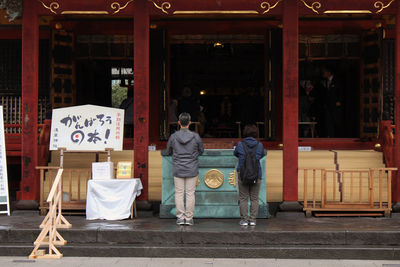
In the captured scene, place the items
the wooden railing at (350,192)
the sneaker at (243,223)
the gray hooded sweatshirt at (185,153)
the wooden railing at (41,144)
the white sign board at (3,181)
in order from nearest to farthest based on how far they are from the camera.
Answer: the sneaker at (243,223) → the gray hooded sweatshirt at (185,153) → the wooden railing at (350,192) → the white sign board at (3,181) → the wooden railing at (41,144)

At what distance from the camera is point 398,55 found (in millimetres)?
9188

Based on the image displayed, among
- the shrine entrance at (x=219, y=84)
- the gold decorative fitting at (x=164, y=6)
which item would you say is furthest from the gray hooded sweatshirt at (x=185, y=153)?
the shrine entrance at (x=219, y=84)

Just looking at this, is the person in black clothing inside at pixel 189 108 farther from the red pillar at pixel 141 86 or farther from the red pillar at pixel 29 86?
the red pillar at pixel 29 86

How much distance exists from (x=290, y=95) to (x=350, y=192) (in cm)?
220

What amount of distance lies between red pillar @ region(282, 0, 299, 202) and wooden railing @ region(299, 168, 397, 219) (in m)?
0.29

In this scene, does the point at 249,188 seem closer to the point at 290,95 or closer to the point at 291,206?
the point at 291,206

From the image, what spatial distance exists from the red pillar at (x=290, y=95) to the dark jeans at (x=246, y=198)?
1.30 metres

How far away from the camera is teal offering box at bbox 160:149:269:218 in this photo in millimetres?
8758

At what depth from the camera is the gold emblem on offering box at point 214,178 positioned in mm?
8773

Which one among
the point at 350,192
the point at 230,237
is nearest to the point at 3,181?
the point at 230,237

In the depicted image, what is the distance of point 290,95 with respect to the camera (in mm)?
9164

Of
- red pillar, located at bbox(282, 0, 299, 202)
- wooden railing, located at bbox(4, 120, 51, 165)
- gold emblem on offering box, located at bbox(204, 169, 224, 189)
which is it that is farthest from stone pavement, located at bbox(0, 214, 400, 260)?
wooden railing, located at bbox(4, 120, 51, 165)

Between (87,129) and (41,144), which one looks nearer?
(87,129)

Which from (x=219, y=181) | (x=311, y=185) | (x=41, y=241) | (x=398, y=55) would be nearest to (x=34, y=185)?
(x=41, y=241)
